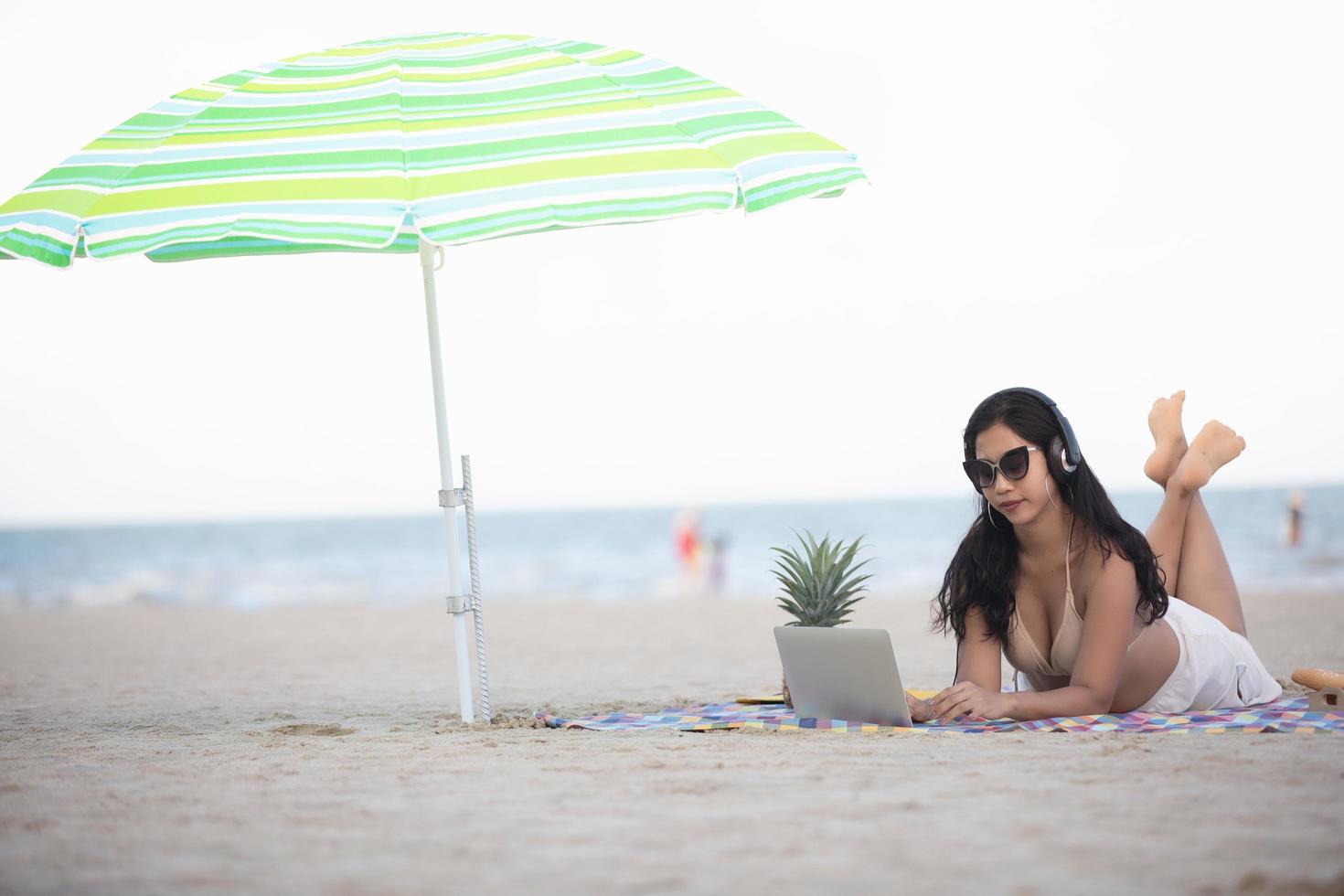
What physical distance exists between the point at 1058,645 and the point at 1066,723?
26 cm

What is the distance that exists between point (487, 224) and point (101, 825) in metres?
1.87

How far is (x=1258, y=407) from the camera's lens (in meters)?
24.4

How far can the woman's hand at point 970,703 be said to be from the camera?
3812 millimetres

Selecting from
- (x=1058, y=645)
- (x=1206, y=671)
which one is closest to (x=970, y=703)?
(x=1058, y=645)

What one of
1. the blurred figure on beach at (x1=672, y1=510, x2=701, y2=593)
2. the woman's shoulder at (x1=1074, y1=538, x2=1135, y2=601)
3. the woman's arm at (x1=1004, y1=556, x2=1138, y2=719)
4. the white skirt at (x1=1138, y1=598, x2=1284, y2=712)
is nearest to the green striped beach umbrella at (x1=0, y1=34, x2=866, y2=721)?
Result: the woman's shoulder at (x1=1074, y1=538, x2=1135, y2=601)

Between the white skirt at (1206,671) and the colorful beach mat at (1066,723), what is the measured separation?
6 centimetres

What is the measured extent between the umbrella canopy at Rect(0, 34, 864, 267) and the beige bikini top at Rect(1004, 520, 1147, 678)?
61.3 inches

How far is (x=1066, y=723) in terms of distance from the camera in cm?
388

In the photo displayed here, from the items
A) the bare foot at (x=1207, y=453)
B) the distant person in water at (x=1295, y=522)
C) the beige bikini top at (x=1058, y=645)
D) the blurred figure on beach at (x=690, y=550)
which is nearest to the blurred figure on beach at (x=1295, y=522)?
the distant person in water at (x=1295, y=522)

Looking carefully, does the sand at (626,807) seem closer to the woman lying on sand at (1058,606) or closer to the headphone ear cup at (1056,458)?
the woman lying on sand at (1058,606)

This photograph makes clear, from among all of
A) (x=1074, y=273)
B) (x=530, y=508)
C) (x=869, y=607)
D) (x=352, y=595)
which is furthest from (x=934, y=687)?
(x=530, y=508)

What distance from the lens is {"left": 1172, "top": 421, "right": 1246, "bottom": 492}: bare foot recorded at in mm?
4613

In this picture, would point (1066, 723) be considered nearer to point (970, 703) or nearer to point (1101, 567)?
point (970, 703)

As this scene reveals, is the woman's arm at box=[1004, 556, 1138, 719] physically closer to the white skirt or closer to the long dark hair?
the long dark hair
